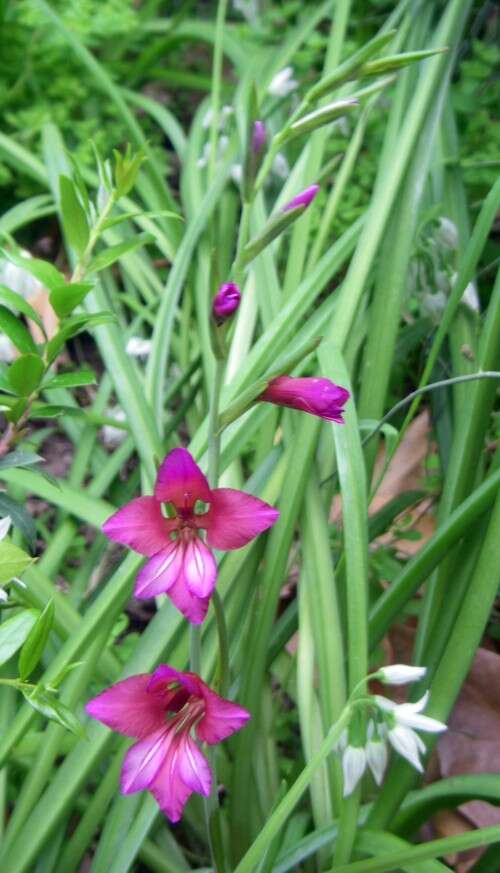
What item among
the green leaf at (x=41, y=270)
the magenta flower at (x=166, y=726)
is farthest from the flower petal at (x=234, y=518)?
the green leaf at (x=41, y=270)

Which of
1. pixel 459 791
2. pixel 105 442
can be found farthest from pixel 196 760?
pixel 105 442

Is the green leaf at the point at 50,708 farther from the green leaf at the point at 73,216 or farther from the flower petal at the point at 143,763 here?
the green leaf at the point at 73,216

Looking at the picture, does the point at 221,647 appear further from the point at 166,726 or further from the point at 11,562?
the point at 11,562

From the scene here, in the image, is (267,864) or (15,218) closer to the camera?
(267,864)

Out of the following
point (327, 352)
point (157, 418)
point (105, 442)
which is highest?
point (327, 352)

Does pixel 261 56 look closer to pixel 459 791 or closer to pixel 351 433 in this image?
pixel 351 433

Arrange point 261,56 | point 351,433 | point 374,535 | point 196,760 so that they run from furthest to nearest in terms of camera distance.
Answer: point 261,56 < point 374,535 < point 351,433 < point 196,760

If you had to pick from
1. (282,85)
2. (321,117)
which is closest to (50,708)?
(321,117)
